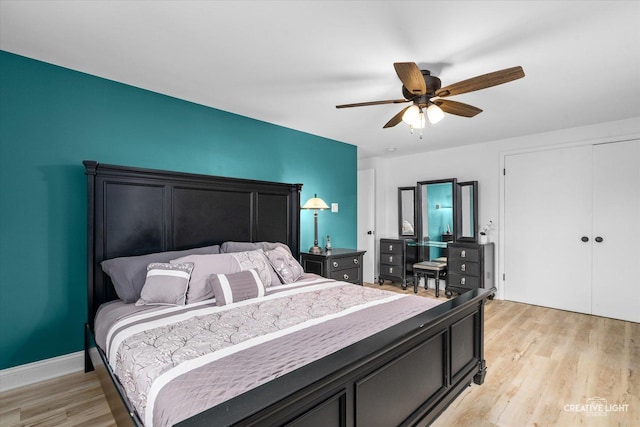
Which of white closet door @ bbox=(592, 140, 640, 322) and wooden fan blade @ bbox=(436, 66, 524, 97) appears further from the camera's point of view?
white closet door @ bbox=(592, 140, 640, 322)

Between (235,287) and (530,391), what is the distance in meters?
2.26

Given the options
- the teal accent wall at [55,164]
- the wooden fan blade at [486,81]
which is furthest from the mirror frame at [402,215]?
the teal accent wall at [55,164]

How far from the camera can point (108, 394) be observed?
6.17 ft

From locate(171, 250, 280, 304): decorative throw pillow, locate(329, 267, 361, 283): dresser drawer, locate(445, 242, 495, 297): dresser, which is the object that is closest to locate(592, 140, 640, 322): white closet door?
locate(445, 242, 495, 297): dresser

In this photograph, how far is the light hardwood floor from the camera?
1971 mm

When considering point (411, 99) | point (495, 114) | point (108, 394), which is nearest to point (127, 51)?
point (411, 99)

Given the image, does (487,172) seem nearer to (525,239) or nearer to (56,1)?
(525,239)

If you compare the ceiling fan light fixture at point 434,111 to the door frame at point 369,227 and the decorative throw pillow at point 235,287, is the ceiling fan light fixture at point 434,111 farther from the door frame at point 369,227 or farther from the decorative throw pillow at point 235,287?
the door frame at point 369,227

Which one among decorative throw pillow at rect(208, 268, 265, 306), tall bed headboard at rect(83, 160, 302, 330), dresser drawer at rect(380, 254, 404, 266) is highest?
tall bed headboard at rect(83, 160, 302, 330)

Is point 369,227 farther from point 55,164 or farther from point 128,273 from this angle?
point 55,164

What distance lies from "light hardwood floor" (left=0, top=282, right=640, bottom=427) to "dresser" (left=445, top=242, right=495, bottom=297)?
1271 mm

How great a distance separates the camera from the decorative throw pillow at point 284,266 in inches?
110

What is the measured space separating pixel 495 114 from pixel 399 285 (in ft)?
10.7

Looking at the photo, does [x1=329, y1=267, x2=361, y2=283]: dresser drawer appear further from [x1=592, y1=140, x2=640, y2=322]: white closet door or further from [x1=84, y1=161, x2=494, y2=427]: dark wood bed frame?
[x1=592, y1=140, x2=640, y2=322]: white closet door
